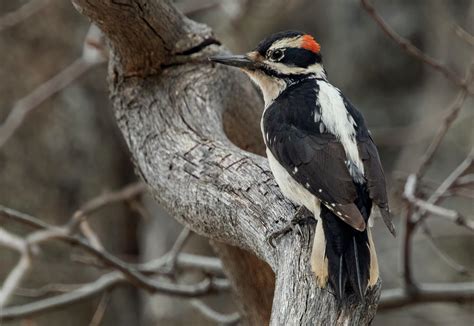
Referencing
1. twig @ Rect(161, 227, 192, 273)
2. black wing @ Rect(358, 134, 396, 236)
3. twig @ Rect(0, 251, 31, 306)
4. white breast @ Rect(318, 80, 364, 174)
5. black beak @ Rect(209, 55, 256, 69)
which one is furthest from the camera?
twig @ Rect(161, 227, 192, 273)

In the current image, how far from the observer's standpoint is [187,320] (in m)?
6.83

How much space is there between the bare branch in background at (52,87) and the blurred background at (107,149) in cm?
6

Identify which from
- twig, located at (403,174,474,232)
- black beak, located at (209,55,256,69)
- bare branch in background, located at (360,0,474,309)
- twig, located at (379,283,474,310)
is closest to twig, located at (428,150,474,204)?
bare branch in background, located at (360,0,474,309)

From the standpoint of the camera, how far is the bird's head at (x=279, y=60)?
418cm

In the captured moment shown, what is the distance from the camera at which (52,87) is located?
629 centimetres

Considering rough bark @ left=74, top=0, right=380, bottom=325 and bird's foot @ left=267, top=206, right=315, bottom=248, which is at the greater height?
rough bark @ left=74, top=0, right=380, bottom=325

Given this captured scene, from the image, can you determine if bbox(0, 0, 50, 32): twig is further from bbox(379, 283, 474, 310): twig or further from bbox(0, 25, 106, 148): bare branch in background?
bbox(379, 283, 474, 310): twig

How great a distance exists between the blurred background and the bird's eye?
1525 mm

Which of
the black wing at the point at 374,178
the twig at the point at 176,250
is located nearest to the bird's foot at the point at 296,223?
the black wing at the point at 374,178

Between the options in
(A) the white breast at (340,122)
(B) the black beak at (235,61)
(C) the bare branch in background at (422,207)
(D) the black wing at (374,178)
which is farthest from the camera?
(C) the bare branch in background at (422,207)

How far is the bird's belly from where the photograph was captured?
3.40 m

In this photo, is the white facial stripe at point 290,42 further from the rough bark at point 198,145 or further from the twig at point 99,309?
the twig at point 99,309

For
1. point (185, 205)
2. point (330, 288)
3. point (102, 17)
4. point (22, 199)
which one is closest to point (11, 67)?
point (22, 199)

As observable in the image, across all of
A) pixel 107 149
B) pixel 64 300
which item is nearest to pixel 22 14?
pixel 107 149
